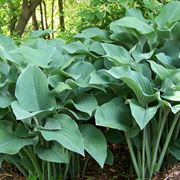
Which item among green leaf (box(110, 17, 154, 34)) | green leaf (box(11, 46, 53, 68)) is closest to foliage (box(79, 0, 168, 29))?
green leaf (box(110, 17, 154, 34))

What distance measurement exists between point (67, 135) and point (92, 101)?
295 mm

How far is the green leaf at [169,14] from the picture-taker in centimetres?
283

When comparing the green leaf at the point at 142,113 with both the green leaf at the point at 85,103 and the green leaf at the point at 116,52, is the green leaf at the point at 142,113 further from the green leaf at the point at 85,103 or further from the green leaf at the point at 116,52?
the green leaf at the point at 116,52

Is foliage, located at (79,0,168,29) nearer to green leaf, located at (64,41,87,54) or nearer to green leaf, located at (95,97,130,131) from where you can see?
green leaf, located at (64,41,87,54)

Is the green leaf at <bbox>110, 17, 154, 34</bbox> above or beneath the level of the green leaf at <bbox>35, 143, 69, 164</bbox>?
above

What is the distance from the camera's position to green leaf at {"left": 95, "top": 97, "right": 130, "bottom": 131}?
2201 millimetres

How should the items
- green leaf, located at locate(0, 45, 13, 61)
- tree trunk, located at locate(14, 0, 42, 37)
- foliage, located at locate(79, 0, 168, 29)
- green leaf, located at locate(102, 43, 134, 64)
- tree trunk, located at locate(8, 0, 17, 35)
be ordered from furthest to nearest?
tree trunk, located at locate(8, 0, 17, 35), tree trunk, located at locate(14, 0, 42, 37), foliage, located at locate(79, 0, 168, 29), green leaf, located at locate(102, 43, 134, 64), green leaf, located at locate(0, 45, 13, 61)

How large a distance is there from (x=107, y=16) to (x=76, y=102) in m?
1.73

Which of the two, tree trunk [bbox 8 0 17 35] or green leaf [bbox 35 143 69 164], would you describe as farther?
tree trunk [bbox 8 0 17 35]

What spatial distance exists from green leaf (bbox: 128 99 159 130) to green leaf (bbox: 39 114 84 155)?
1.10 ft

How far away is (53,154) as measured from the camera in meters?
2.25

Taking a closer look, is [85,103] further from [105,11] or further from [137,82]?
[105,11]

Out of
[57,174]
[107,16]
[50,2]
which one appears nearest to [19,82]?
[57,174]

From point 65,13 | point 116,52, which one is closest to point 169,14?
point 116,52
